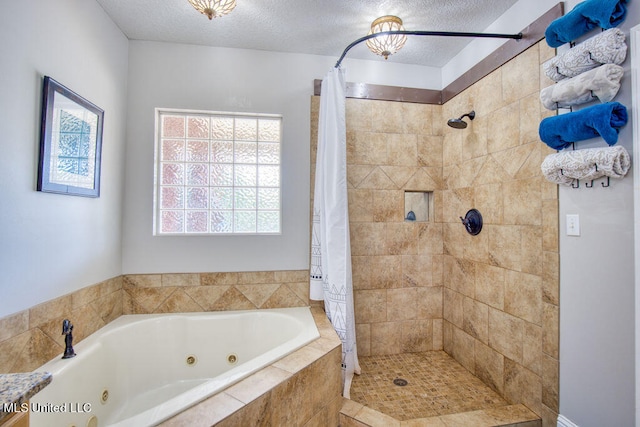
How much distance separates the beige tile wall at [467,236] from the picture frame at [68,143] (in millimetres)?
1527

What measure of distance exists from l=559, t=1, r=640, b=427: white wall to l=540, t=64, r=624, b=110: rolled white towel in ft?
0.16

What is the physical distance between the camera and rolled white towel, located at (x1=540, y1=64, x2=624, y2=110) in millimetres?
1176

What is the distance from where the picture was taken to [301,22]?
2.00 metres

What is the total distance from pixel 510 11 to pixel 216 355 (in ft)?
10.3

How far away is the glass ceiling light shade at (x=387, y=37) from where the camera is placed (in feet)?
6.31

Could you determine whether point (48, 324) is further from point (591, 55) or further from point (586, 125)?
point (591, 55)

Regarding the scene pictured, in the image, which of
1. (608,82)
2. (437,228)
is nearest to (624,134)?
(608,82)

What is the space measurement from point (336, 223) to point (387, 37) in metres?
1.33

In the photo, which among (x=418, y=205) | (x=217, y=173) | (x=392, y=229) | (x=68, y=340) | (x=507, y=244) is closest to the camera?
(x=68, y=340)

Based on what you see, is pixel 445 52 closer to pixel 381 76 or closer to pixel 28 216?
pixel 381 76

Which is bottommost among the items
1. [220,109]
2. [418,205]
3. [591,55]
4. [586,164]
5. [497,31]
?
[418,205]

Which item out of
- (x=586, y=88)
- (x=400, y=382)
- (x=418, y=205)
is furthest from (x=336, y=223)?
(x=586, y=88)

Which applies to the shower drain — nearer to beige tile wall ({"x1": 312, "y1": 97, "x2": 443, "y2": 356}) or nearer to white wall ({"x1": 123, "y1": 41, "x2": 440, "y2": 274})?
beige tile wall ({"x1": 312, "y1": 97, "x2": 443, "y2": 356})

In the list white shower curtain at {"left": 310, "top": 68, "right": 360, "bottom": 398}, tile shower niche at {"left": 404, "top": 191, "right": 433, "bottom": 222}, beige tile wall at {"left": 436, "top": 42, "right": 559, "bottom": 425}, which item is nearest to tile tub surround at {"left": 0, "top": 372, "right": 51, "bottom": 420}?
white shower curtain at {"left": 310, "top": 68, "right": 360, "bottom": 398}
